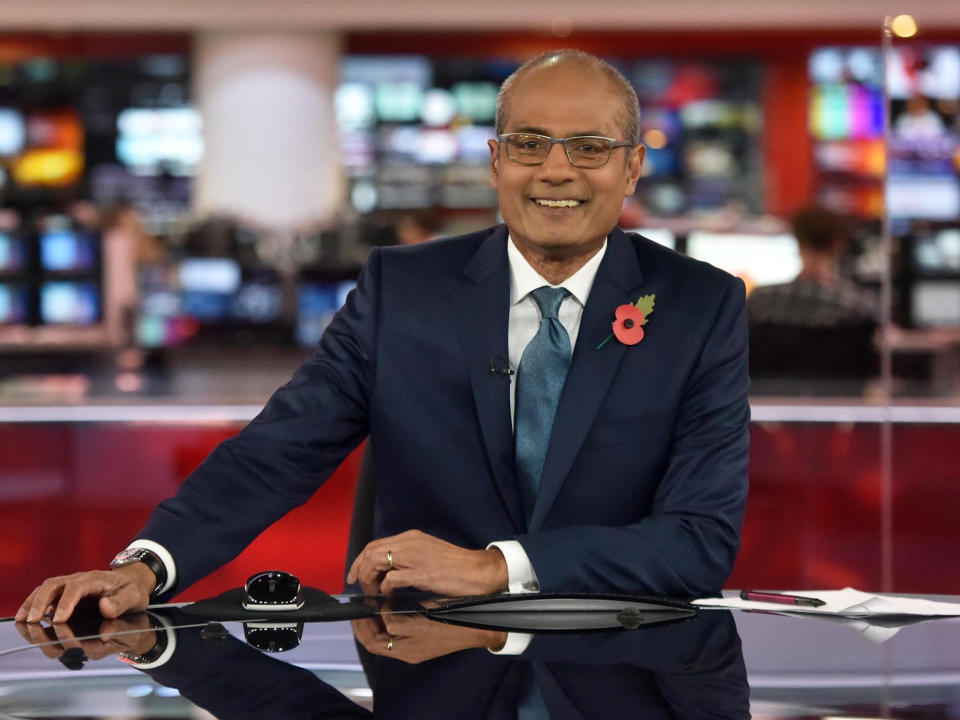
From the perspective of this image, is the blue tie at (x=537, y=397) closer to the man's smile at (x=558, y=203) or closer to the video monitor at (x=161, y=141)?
the man's smile at (x=558, y=203)

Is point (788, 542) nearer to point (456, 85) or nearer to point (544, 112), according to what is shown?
point (544, 112)

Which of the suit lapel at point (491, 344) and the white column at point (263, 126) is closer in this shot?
the suit lapel at point (491, 344)

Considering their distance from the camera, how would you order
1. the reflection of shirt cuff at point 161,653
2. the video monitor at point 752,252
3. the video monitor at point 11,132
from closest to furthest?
the reflection of shirt cuff at point 161,653 → the video monitor at point 752,252 → the video monitor at point 11,132

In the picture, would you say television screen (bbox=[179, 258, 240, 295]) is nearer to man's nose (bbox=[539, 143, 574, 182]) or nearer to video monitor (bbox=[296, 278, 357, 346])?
video monitor (bbox=[296, 278, 357, 346])

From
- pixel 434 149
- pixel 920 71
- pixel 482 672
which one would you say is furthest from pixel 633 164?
pixel 434 149

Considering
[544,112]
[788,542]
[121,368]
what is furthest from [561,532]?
[121,368]

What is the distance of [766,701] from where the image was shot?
1.07 metres

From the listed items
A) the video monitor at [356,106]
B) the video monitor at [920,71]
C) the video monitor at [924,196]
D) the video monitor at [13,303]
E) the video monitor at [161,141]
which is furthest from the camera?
the video monitor at [161,141]

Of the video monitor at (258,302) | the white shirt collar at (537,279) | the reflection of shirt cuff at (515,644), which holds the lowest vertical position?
the video monitor at (258,302)

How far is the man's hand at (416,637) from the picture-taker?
1208 mm

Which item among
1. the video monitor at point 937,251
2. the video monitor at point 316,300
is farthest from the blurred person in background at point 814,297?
the video monitor at point 316,300

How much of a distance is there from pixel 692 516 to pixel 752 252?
14.5ft

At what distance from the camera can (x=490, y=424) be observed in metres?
1.70

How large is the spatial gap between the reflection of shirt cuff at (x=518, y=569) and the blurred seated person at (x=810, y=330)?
11.6 feet
